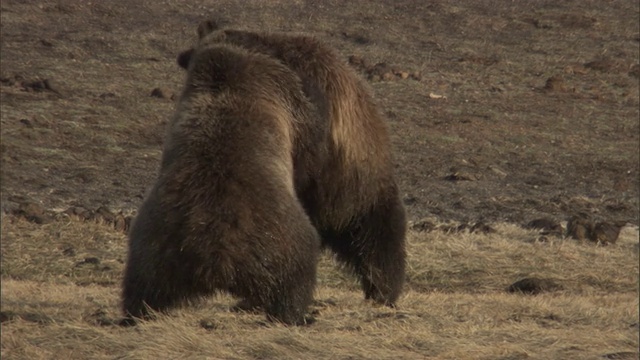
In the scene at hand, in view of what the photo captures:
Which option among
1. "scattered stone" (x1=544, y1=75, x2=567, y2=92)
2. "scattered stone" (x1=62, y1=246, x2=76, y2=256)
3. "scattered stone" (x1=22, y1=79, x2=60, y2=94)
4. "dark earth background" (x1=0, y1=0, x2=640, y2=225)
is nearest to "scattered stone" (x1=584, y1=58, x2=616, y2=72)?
"dark earth background" (x1=0, y1=0, x2=640, y2=225)

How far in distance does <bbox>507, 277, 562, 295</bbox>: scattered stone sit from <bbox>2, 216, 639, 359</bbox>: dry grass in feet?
0.42

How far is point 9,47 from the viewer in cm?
2153

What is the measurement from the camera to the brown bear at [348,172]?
8211 mm

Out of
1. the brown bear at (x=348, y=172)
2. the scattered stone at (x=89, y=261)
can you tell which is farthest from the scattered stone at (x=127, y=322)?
the scattered stone at (x=89, y=261)

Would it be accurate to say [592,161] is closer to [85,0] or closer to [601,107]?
[601,107]

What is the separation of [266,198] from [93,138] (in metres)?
11.4

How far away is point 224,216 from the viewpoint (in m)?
6.98

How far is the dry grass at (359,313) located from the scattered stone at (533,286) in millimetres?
128

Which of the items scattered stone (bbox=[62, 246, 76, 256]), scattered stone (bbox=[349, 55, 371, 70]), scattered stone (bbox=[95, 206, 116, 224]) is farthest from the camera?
scattered stone (bbox=[349, 55, 371, 70])

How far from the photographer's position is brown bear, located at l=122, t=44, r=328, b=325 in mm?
6961

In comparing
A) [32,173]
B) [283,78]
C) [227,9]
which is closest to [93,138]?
[32,173]

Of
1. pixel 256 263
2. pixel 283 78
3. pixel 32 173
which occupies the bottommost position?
pixel 32 173

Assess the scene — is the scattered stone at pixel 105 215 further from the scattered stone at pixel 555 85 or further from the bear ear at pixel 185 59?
the scattered stone at pixel 555 85

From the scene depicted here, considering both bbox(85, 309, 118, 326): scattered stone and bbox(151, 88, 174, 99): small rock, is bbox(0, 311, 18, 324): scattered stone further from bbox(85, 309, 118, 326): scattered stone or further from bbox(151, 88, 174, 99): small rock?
bbox(151, 88, 174, 99): small rock
